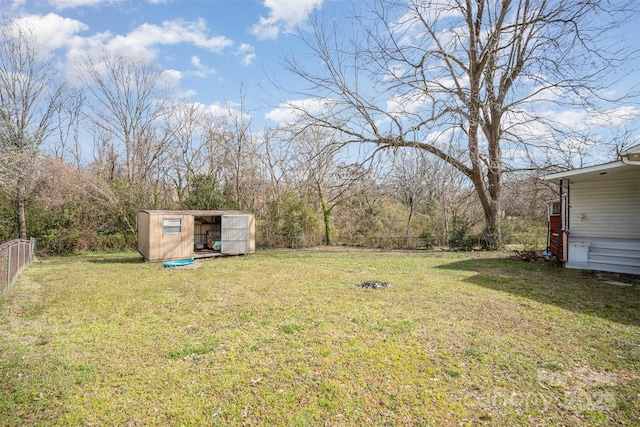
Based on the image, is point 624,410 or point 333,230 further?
point 333,230

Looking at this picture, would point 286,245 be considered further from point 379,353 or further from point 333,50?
point 379,353

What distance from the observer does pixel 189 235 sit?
36.0 ft

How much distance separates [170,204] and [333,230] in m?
9.05

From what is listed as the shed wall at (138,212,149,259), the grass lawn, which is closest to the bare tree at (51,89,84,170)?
the shed wall at (138,212,149,259)

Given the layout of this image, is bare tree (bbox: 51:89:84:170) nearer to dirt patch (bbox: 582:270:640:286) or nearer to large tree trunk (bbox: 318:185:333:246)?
large tree trunk (bbox: 318:185:333:246)

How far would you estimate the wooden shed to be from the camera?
10.3 meters

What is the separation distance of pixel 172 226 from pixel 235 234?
2.34 metres

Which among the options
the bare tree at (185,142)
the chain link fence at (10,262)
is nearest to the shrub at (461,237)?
the chain link fence at (10,262)

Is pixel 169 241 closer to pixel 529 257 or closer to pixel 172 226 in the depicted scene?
pixel 172 226

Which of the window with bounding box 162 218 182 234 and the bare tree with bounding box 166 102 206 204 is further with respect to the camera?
the bare tree with bounding box 166 102 206 204

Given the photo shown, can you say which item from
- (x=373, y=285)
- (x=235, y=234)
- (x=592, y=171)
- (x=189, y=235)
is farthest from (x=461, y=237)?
(x=189, y=235)

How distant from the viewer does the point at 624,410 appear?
2.36 m

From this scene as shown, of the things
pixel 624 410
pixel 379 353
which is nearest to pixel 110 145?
pixel 379 353

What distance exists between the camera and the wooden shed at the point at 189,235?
33.9 ft
